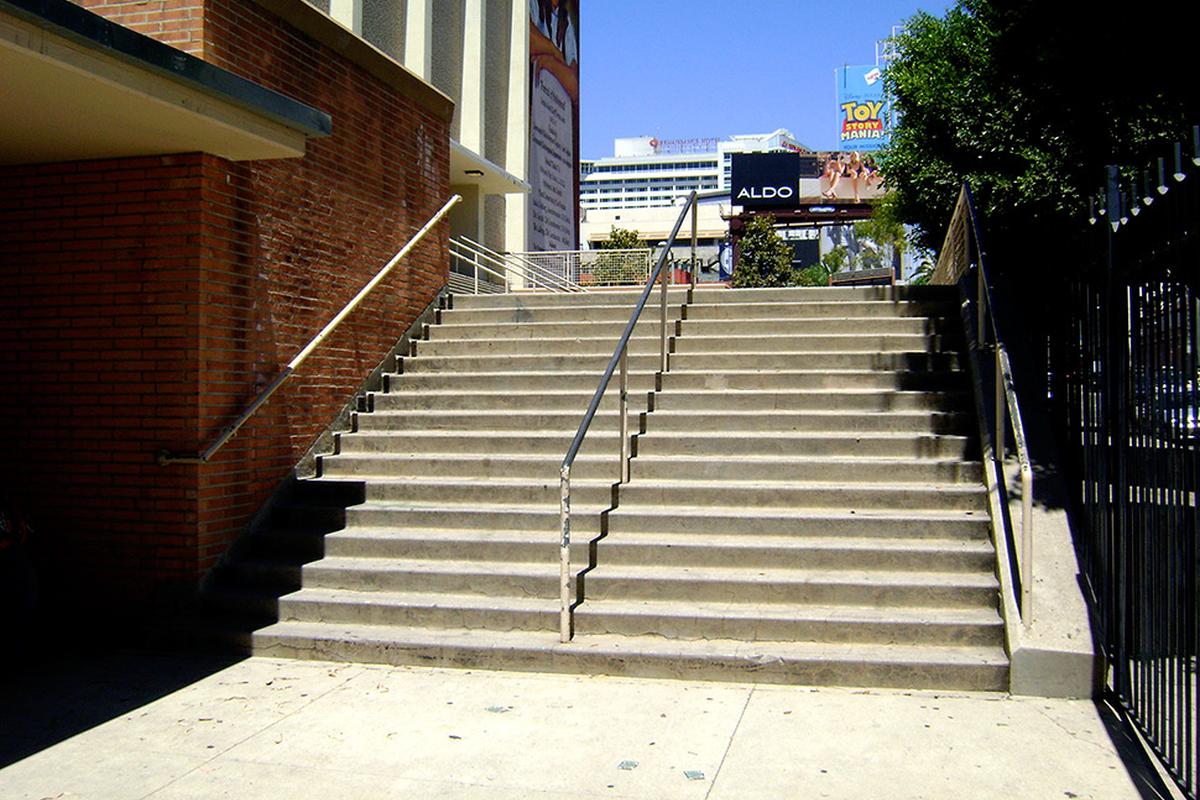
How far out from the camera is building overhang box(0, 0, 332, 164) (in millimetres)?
4656

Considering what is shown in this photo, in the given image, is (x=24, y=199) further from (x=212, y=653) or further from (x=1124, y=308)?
(x=1124, y=308)

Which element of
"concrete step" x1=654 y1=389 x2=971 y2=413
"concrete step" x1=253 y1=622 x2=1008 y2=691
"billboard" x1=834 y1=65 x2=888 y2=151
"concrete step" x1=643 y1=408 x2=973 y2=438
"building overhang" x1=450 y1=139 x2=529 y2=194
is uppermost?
"billboard" x1=834 y1=65 x2=888 y2=151

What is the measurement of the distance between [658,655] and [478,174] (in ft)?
51.4

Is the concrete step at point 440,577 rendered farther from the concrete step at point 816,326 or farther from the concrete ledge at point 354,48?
the concrete ledge at point 354,48

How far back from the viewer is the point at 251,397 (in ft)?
23.6

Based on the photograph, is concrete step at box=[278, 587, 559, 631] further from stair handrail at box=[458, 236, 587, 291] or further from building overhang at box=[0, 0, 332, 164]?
stair handrail at box=[458, 236, 587, 291]

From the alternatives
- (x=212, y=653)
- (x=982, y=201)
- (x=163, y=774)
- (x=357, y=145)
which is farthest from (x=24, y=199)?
(x=982, y=201)

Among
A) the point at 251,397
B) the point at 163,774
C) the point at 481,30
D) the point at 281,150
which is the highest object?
the point at 481,30

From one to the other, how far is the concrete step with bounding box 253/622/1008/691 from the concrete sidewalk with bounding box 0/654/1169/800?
8cm

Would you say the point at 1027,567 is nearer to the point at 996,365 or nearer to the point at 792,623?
the point at 792,623

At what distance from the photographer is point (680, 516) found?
22.7ft

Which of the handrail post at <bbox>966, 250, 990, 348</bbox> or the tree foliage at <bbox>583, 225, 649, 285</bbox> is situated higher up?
the tree foliage at <bbox>583, 225, 649, 285</bbox>

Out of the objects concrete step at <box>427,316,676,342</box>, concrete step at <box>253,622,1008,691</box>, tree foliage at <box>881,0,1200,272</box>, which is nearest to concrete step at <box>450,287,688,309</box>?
concrete step at <box>427,316,676,342</box>

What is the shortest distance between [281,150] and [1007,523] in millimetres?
4989
